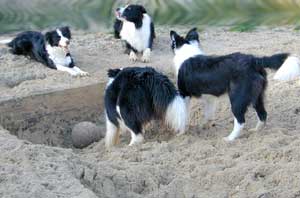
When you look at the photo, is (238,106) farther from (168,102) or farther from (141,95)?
(141,95)

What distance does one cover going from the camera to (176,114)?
6555mm

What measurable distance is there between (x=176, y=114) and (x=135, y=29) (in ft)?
14.2

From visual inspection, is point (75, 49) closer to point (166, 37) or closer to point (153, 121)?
point (166, 37)

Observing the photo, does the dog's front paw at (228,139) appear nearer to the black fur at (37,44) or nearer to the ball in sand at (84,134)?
the ball in sand at (84,134)

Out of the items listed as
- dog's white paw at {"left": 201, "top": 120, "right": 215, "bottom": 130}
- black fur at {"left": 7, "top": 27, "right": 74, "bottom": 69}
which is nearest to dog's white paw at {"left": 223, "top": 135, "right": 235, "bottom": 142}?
dog's white paw at {"left": 201, "top": 120, "right": 215, "bottom": 130}

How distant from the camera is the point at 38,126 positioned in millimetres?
7668

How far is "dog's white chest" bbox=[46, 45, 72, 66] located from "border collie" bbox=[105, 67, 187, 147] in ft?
8.48

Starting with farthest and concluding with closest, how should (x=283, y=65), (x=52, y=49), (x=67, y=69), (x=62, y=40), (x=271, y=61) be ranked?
(x=52, y=49) < (x=62, y=40) < (x=67, y=69) < (x=283, y=65) < (x=271, y=61)

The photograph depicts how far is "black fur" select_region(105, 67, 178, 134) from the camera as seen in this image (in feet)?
21.5

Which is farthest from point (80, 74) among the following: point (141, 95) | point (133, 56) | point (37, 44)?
point (141, 95)

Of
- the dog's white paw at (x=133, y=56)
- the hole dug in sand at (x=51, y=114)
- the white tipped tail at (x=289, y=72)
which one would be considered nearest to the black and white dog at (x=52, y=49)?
the hole dug in sand at (x=51, y=114)

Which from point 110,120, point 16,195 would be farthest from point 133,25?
point 16,195

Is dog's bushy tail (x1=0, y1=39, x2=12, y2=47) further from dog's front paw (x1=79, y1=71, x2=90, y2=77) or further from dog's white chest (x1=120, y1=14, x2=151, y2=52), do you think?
Answer: dog's front paw (x1=79, y1=71, x2=90, y2=77)

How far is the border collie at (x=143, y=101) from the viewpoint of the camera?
6539 mm
